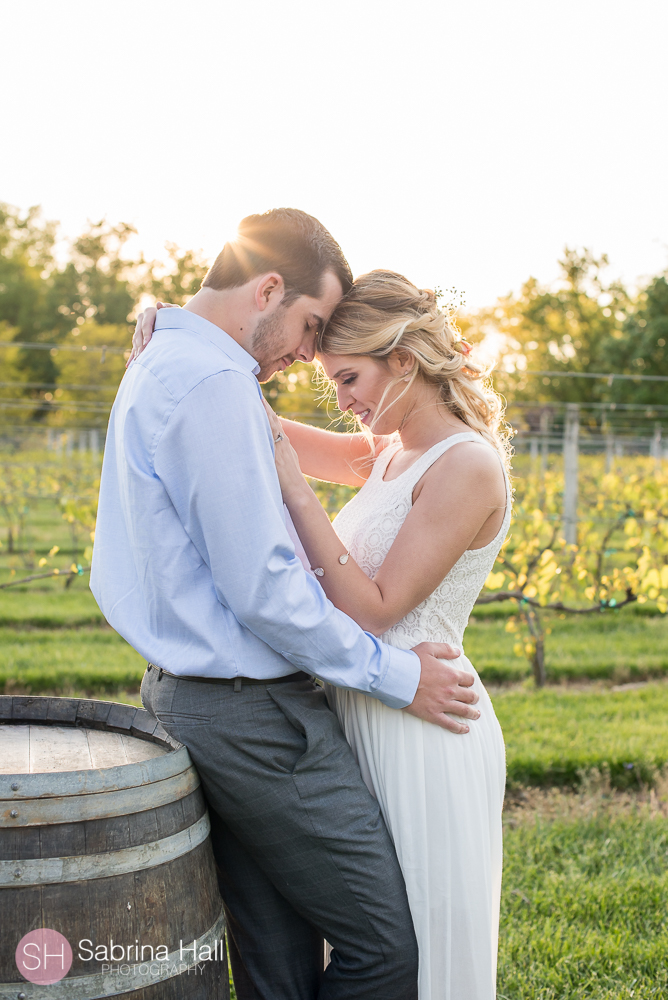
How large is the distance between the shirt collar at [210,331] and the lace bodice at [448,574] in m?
0.46

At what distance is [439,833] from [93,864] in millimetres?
758

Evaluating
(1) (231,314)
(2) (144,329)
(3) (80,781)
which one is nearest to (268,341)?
(1) (231,314)

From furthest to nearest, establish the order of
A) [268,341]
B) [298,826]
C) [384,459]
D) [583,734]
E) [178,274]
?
[178,274] → [583,734] → [384,459] → [268,341] → [298,826]

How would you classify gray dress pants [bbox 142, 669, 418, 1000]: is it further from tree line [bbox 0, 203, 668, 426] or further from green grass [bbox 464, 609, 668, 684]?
tree line [bbox 0, 203, 668, 426]

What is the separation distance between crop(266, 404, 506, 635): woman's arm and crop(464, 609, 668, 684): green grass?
434cm

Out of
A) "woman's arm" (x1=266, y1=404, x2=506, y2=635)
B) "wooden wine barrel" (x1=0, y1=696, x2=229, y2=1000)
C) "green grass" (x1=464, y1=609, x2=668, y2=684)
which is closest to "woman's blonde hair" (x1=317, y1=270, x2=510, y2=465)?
"woman's arm" (x1=266, y1=404, x2=506, y2=635)

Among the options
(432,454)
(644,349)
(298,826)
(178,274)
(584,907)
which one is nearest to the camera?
(298,826)

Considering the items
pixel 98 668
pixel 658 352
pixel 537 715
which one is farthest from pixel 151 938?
pixel 658 352

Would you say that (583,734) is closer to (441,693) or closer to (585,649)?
(585,649)

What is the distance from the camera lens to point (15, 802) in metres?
1.28

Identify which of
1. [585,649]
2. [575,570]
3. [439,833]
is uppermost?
[439,833]

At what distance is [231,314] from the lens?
176 cm

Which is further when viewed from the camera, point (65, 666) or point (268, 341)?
point (65, 666)

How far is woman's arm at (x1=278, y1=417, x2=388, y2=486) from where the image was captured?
2.49 meters
